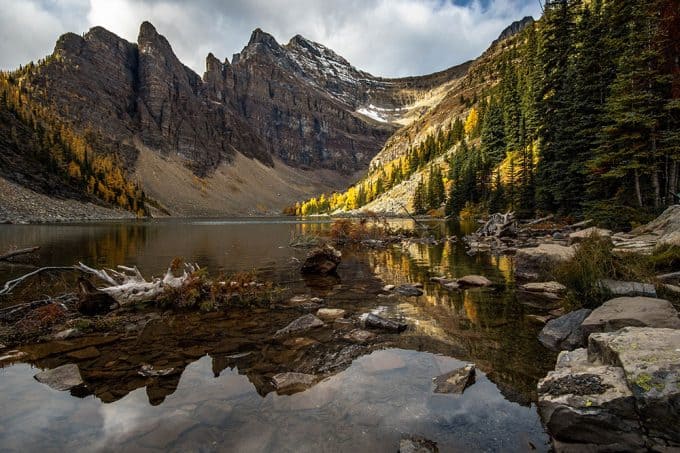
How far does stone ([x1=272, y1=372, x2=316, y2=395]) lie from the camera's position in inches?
229

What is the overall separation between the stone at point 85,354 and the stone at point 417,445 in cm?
643

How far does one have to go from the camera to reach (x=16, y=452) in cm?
429

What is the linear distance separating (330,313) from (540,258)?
9.67 metres

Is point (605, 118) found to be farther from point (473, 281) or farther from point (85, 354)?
point (85, 354)

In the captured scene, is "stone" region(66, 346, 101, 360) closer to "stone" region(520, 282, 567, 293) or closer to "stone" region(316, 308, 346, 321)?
"stone" region(316, 308, 346, 321)

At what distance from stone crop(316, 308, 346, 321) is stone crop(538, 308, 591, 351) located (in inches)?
198

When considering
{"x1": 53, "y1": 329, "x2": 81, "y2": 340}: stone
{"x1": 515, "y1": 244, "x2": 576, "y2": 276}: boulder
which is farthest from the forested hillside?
{"x1": 53, "y1": 329, "x2": 81, "y2": 340}: stone

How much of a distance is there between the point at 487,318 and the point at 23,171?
128m

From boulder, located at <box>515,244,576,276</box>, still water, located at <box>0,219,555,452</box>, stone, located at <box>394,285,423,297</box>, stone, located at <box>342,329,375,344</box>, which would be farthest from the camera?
boulder, located at <box>515,244,576,276</box>

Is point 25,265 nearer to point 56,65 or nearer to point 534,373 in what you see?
point 534,373

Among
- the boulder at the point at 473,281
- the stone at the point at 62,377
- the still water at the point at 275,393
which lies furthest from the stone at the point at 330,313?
the boulder at the point at 473,281

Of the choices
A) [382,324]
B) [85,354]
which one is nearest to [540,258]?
[382,324]

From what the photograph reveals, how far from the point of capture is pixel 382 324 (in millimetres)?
8945

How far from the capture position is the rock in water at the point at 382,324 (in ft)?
28.9
